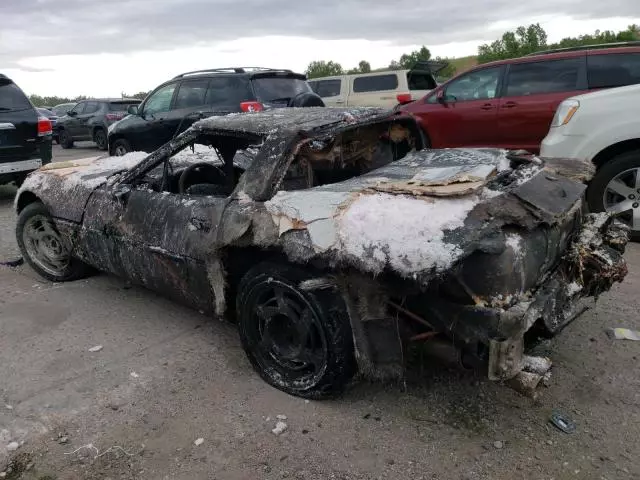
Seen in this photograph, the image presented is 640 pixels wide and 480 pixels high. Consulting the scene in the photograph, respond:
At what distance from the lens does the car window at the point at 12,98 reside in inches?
305

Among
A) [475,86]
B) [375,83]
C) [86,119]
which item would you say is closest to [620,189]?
[475,86]

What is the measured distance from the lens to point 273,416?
9.14ft

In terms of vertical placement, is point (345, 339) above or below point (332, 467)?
above

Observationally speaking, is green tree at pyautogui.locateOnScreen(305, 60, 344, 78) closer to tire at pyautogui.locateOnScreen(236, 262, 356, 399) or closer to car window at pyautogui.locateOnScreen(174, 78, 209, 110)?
car window at pyautogui.locateOnScreen(174, 78, 209, 110)

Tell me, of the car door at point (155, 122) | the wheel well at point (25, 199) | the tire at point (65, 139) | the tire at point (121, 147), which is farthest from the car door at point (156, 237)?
the tire at point (65, 139)

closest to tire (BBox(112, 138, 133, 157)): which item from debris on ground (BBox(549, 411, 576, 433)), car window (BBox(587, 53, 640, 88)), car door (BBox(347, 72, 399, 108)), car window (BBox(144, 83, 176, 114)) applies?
car window (BBox(144, 83, 176, 114))

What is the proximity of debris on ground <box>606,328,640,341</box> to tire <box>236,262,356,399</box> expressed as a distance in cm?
182

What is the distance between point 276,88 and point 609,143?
4929mm

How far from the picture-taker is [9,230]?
6.68 metres

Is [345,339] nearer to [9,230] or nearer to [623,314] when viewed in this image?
[623,314]

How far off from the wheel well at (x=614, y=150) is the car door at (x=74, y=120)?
15.3 meters

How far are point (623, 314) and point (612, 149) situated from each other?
6.77 ft

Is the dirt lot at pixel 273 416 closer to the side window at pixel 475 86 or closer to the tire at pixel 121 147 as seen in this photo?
the side window at pixel 475 86

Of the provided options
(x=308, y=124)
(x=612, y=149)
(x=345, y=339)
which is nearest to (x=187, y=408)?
(x=345, y=339)
